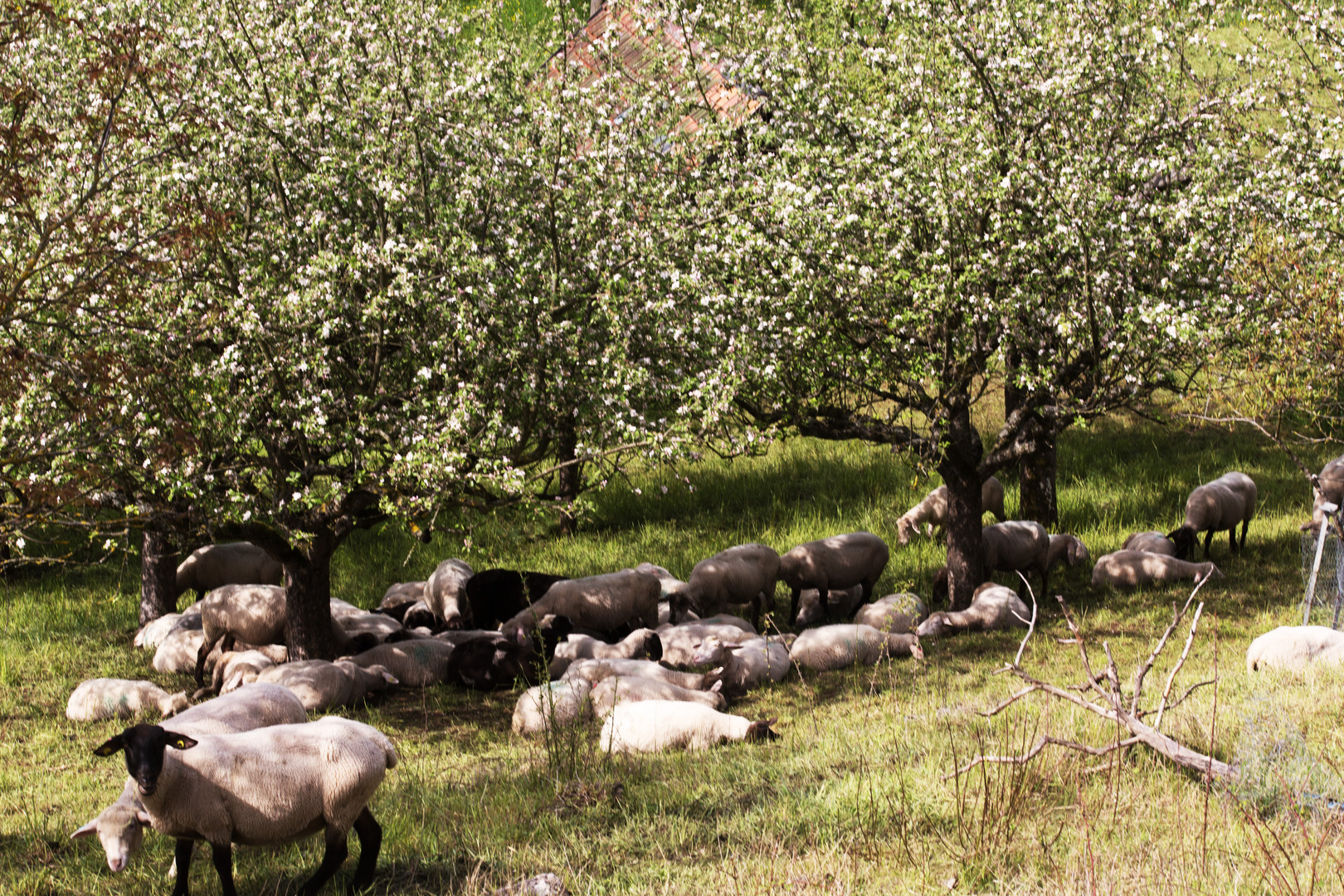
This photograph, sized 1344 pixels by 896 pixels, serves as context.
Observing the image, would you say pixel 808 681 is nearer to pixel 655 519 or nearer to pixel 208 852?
pixel 208 852

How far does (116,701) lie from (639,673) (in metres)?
5.02

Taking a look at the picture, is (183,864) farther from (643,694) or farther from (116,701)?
(116,701)

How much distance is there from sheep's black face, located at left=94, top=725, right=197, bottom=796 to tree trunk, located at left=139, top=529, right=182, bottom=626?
10774 millimetres

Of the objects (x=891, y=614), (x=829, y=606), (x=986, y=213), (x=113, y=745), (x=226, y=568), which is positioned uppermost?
(x=986, y=213)

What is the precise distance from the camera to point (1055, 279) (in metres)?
12.1

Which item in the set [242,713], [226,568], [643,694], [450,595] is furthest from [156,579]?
[242,713]

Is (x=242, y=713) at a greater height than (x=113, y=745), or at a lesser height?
lesser

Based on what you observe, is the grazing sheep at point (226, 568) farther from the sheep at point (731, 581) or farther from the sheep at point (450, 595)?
the sheep at point (731, 581)

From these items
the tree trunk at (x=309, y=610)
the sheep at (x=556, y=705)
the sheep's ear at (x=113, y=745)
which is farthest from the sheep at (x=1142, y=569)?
the sheep's ear at (x=113, y=745)

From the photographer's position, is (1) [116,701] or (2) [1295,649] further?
(1) [116,701]

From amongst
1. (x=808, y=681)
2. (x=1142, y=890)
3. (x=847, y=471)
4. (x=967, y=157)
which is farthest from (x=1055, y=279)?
(x=847, y=471)

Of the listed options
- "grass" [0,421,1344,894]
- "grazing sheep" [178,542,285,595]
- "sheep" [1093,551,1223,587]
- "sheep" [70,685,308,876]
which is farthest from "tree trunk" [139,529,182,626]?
"sheep" [1093,551,1223,587]

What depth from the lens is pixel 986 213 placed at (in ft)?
39.8

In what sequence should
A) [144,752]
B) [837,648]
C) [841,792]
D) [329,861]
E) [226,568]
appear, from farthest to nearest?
[226,568] < [837,648] < [841,792] < [329,861] < [144,752]
